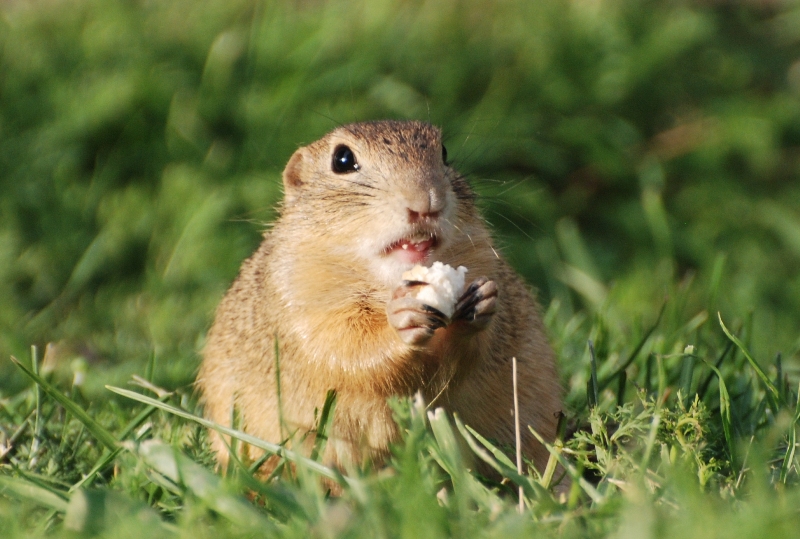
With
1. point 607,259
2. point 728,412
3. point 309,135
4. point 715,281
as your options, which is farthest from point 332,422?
point 607,259

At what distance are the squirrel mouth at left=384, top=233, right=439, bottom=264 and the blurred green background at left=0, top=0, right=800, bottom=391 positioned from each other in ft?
6.64

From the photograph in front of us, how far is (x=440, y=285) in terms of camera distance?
285 cm

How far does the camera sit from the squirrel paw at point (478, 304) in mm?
2844

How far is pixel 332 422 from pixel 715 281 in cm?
165

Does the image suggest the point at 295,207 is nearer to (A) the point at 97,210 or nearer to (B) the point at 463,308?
(B) the point at 463,308

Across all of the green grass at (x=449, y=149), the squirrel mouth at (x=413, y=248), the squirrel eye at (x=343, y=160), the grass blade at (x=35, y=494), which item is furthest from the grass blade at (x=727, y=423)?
the grass blade at (x=35, y=494)

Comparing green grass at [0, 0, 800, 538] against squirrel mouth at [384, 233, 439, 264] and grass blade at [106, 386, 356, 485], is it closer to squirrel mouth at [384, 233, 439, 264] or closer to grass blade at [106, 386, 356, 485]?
grass blade at [106, 386, 356, 485]

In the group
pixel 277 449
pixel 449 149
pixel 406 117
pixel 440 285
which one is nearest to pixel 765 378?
pixel 440 285

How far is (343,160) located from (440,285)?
85cm

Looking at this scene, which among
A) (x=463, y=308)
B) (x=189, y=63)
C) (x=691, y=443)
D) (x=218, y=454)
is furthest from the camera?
(x=189, y=63)

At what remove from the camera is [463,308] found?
9.41 ft

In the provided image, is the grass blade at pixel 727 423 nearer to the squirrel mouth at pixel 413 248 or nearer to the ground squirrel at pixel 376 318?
the ground squirrel at pixel 376 318

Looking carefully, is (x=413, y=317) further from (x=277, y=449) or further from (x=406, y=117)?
(x=406, y=117)

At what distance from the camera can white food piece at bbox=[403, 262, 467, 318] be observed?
111 inches
